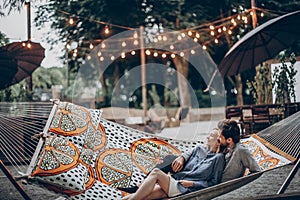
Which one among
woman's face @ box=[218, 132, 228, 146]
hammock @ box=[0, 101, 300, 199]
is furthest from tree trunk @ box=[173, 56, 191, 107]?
woman's face @ box=[218, 132, 228, 146]

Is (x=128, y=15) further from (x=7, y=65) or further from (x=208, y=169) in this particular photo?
(x=208, y=169)

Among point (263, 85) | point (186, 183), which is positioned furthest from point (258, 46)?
point (186, 183)

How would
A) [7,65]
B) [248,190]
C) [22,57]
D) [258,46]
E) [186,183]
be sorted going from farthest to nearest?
[258,46] < [22,57] < [7,65] < [248,190] < [186,183]

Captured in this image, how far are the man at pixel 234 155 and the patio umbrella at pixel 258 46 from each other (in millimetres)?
1437

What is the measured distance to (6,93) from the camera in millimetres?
5258

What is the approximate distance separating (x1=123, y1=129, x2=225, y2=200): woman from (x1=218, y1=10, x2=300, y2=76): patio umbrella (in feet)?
4.85

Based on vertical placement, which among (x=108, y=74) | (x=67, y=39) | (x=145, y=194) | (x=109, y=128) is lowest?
(x=145, y=194)

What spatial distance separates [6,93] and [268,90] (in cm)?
305

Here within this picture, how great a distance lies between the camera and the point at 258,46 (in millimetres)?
4305

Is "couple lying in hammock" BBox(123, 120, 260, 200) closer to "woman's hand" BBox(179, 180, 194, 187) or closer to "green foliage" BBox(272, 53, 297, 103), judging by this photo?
"woman's hand" BBox(179, 180, 194, 187)

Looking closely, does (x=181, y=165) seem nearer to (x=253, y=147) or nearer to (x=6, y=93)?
(x=253, y=147)

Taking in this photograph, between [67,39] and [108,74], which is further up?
[67,39]

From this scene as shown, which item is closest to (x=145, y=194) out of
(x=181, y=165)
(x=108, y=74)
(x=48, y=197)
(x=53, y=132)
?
(x=181, y=165)

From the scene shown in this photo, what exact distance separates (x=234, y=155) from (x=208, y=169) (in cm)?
16
